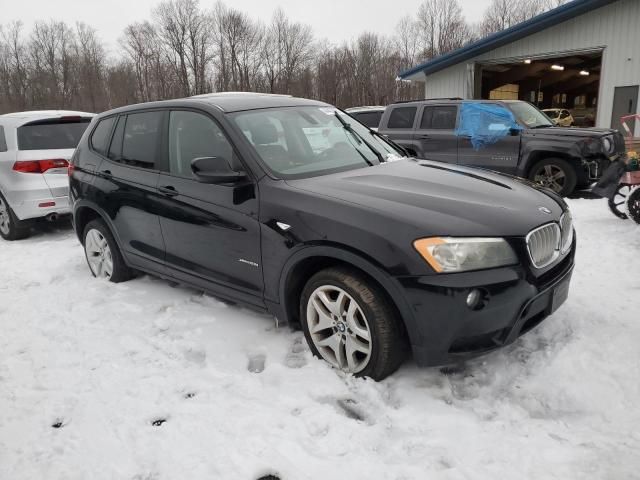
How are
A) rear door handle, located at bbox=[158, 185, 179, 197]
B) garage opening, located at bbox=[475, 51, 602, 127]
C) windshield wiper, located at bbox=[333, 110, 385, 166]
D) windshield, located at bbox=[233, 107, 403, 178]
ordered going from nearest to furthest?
windshield, located at bbox=[233, 107, 403, 178]
rear door handle, located at bbox=[158, 185, 179, 197]
windshield wiper, located at bbox=[333, 110, 385, 166]
garage opening, located at bbox=[475, 51, 602, 127]

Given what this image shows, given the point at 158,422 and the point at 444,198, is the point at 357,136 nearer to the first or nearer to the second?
the point at 444,198

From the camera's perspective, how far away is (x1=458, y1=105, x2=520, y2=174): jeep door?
29.0 feet

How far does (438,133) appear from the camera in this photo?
379 inches

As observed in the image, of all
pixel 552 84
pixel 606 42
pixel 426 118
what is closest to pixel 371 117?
pixel 426 118

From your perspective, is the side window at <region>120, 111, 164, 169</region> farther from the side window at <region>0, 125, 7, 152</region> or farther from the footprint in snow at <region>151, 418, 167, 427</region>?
the side window at <region>0, 125, 7, 152</region>

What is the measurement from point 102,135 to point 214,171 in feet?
7.32

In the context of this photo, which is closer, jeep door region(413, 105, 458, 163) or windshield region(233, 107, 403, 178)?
windshield region(233, 107, 403, 178)

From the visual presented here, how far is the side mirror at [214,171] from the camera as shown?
3152 millimetres

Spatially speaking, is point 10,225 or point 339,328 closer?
point 339,328

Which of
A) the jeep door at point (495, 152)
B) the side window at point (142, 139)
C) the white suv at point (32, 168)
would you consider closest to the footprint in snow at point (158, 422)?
the side window at point (142, 139)

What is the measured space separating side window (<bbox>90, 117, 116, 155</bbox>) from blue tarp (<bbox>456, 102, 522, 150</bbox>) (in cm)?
672

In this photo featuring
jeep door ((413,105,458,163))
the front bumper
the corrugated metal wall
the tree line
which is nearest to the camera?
the front bumper

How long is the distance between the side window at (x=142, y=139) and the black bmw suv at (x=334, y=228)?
17 mm

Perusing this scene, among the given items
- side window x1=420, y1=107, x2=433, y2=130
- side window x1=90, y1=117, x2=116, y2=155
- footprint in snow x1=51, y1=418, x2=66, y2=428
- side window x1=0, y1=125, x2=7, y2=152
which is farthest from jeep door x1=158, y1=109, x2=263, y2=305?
side window x1=420, y1=107, x2=433, y2=130
